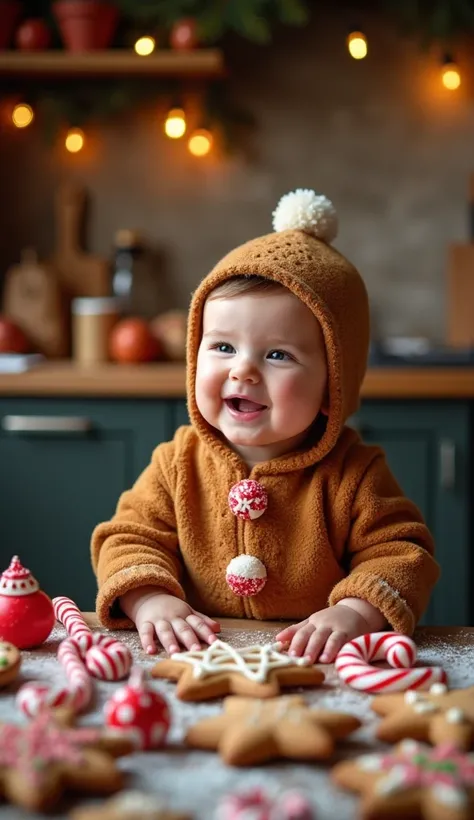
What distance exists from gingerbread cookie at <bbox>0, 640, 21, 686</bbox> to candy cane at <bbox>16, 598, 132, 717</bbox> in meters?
0.02

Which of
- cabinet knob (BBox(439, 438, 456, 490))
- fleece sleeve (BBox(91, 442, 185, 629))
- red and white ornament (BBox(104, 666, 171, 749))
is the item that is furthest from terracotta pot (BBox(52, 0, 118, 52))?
red and white ornament (BBox(104, 666, 171, 749))

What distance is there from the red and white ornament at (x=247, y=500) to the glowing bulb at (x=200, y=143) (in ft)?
7.19

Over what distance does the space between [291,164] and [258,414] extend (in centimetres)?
215

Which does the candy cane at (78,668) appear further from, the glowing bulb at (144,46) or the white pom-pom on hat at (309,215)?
the glowing bulb at (144,46)

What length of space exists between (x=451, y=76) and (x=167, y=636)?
99.3 inches

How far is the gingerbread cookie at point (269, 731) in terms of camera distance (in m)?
0.72

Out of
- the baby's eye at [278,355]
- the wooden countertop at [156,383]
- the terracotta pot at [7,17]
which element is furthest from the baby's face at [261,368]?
Answer: the terracotta pot at [7,17]

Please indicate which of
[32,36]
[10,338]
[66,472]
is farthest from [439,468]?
[32,36]

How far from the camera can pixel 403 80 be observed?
10.3 ft

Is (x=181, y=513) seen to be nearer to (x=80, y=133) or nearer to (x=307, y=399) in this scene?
(x=307, y=399)

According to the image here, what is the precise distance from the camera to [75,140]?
3.24 metres

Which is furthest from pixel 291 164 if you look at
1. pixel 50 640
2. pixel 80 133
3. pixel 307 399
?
pixel 50 640

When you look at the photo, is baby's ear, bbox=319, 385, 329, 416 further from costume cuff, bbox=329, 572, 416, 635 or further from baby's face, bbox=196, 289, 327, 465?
costume cuff, bbox=329, 572, 416, 635

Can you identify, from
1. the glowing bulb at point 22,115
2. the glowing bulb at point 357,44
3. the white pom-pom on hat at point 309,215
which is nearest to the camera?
the white pom-pom on hat at point 309,215
